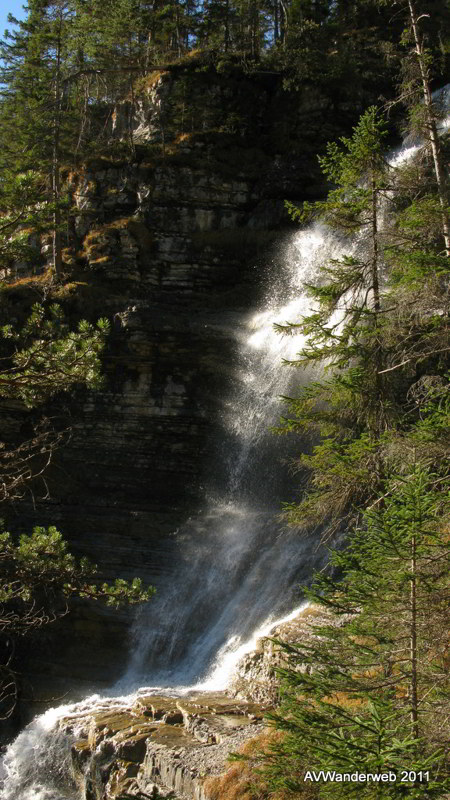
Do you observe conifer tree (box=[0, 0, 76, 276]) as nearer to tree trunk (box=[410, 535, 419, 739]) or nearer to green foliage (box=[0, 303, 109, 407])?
green foliage (box=[0, 303, 109, 407])

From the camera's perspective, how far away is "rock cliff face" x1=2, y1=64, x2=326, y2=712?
57.8ft

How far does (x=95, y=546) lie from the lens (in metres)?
17.6

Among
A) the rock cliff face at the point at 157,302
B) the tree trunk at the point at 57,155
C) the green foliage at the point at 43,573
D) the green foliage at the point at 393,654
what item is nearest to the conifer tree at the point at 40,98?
the tree trunk at the point at 57,155

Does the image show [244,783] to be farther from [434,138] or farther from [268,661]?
[434,138]

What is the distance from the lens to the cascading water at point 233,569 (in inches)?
477

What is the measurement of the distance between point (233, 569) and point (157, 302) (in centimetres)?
974

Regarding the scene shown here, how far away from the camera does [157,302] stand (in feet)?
69.0

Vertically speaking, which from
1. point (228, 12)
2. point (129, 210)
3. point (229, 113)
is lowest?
point (129, 210)

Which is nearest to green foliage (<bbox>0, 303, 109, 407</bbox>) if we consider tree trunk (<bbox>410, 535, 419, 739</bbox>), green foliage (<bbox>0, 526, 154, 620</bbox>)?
green foliage (<bbox>0, 526, 154, 620</bbox>)

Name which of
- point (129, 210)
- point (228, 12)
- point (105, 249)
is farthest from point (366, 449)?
point (228, 12)

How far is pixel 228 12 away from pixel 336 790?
31.0m

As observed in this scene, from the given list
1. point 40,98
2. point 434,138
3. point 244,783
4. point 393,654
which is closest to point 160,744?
point 244,783

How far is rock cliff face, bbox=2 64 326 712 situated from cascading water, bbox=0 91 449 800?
69 cm

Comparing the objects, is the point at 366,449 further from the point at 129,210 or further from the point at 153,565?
the point at 129,210
